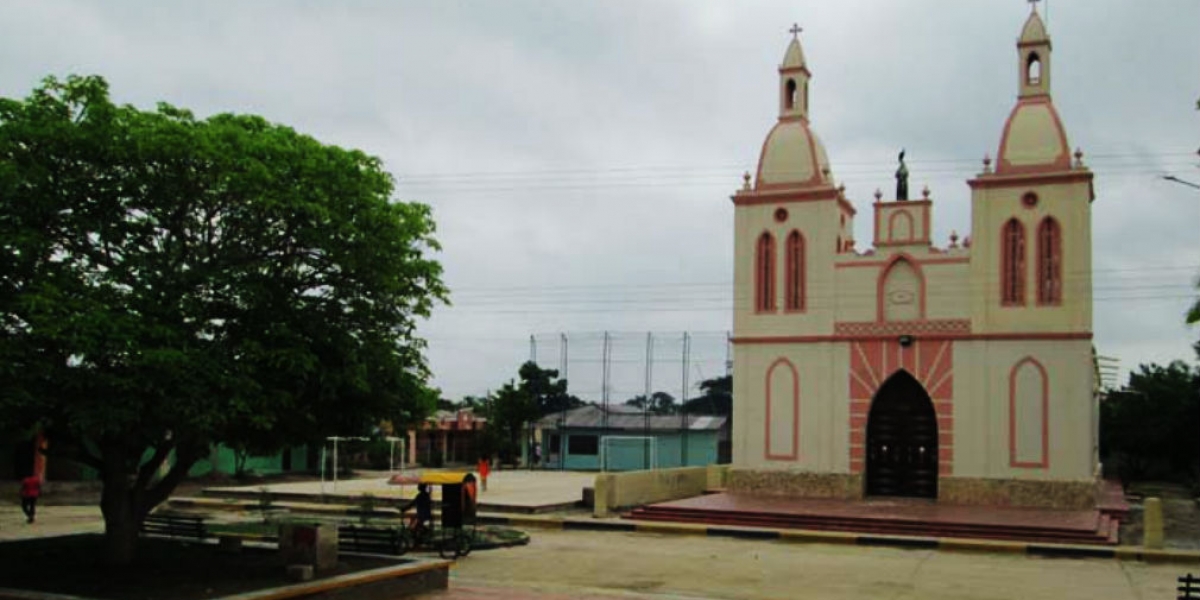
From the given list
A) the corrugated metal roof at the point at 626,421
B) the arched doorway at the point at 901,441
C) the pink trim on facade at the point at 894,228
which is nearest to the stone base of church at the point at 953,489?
the arched doorway at the point at 901,441

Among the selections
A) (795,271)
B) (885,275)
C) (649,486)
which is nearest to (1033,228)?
(885,275)

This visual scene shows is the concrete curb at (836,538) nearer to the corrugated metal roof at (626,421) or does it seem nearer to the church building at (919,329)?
the church building at (919,329)

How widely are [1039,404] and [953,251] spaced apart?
4.17 metres

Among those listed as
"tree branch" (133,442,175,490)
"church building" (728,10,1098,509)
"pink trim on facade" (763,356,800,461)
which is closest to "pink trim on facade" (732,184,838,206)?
"church building" (728,10,1098,509)

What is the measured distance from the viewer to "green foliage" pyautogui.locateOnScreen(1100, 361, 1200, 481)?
4412 centimetres

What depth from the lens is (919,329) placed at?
27.7 metres

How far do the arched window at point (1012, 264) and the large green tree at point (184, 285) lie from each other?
16892 millimetres

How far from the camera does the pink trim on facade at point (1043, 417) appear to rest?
26.1 meters

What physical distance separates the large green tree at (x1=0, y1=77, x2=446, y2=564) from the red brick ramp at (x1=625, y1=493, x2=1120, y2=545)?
11.1 metres

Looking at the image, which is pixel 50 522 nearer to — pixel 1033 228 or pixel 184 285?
pixel 184 285

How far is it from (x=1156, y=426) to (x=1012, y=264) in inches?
866

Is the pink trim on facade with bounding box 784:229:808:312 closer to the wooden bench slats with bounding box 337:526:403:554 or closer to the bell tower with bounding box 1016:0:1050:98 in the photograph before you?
the bell tower with bounding box 1016:0:1050:98

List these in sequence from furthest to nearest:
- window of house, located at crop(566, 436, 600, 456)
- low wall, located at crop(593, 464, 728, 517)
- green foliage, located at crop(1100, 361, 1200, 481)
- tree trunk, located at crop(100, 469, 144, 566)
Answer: window of house, located at crop(566, 436, 600, 456), green foliage, located at crop(1100, 361, 1200, 481), low wall, located at crop(593, 464, 728, 517), tree trunk, located at crop(100, 469, 144, 566)

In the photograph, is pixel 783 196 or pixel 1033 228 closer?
pixel 1033 228
